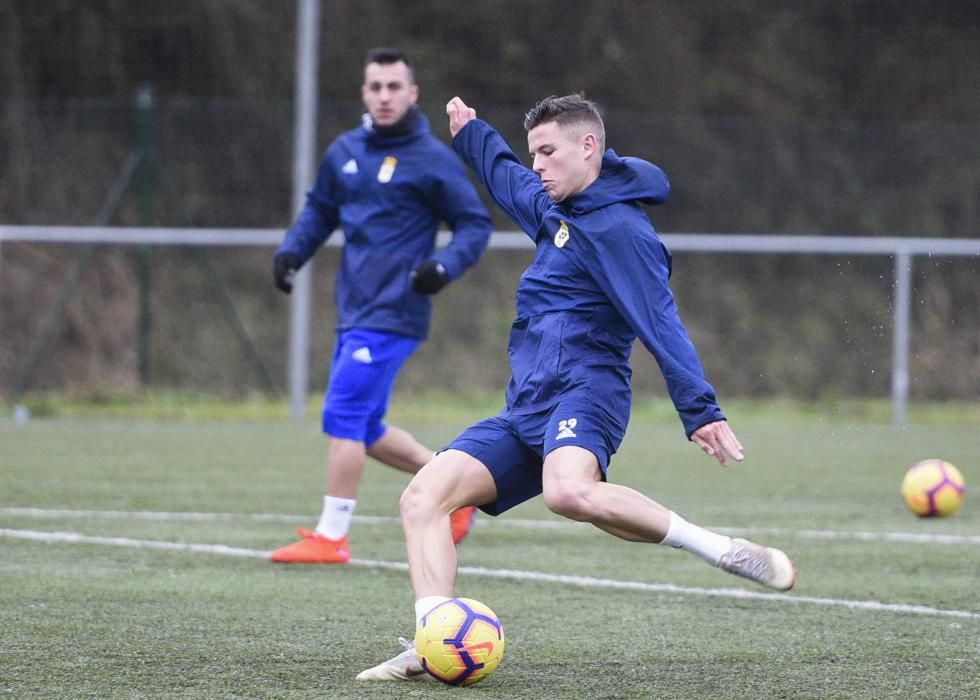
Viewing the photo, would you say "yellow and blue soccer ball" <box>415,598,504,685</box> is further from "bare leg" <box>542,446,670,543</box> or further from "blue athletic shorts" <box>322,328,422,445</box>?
"blue athletic shorts" <box>322,328,422,445</box>

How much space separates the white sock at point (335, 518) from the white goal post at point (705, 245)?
8095 mm

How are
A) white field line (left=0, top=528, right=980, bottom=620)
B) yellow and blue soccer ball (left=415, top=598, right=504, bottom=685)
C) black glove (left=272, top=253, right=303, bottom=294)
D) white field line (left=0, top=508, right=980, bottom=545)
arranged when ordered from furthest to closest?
white field line (left=0, top=508, right=980, bottom=545) < black glove (left=272, top=253, right=303, bottom=294) < white field line (left=0, top=528, right=980, bottom=620) < yellow and blue soccer ball (left=415, top=598, right=504, bottom=685)

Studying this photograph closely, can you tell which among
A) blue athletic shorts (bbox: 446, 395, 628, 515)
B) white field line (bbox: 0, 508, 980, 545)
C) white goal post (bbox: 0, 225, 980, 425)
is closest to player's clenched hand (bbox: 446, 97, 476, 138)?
blue athletic shorts (bbox: 446, 395, 628, 515)

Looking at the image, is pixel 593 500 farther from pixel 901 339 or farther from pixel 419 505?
pixel 901 339

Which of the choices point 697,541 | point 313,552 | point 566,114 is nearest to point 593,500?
point 697,541

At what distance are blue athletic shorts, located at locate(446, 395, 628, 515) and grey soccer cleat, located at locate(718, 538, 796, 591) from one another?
0.42 m

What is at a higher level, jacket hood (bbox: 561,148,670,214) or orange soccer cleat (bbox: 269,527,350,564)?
jacket hood (bbox: 561,148,670,214)

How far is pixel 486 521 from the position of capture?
805 centimetres

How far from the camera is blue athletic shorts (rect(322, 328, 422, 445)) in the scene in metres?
6.92

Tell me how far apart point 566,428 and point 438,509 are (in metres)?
0.41

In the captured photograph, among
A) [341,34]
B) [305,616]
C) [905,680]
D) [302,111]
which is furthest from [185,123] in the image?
[905,680]

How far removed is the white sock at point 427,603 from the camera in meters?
4.37

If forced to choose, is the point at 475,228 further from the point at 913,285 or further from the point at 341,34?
the point at 341,34

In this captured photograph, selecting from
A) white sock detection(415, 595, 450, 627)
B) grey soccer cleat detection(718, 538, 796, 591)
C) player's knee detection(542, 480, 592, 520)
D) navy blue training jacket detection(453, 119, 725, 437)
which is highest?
navy blue training jacket detection(453, 119, 725, 437)
